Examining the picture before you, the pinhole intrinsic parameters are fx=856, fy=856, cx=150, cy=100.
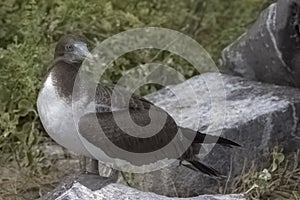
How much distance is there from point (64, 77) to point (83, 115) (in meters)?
0.23

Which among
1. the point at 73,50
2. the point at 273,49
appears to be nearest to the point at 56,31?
the point at 273,49

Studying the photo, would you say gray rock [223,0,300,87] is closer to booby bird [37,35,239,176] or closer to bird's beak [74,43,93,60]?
booby bird [37,35,239,176]

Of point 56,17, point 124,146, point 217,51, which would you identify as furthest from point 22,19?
point 124,146

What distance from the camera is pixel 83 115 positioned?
374 centimetres

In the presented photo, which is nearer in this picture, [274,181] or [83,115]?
[83,115]

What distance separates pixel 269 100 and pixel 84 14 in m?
1.78

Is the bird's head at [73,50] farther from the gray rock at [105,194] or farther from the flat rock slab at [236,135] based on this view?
the flat rock slab at [236,135]

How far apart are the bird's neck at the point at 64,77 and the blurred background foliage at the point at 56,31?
1.26m

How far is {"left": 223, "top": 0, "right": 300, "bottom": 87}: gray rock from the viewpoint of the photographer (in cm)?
504

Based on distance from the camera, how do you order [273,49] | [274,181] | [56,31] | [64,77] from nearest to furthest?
1. [64,77]
2. [274,181]
3. [273,49]
4. [56,31]

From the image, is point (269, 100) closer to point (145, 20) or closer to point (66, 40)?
point (66, 40)

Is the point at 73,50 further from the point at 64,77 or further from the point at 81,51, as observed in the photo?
the point at 64,77

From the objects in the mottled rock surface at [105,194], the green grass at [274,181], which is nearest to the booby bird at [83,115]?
the mottled rock surface at [105,194]

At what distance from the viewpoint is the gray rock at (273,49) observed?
5035 mm
